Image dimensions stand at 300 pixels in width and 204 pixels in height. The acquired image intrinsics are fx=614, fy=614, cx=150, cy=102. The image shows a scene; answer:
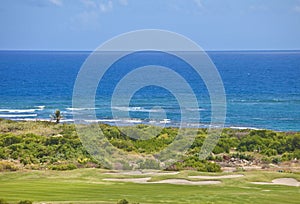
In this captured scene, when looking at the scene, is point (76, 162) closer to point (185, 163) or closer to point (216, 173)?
point (185, 163)

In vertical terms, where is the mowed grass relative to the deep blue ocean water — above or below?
below

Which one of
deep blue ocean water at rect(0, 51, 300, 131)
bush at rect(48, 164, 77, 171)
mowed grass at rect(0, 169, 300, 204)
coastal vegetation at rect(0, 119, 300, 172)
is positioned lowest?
mowed grass at rect(0, 169, 300, 204)

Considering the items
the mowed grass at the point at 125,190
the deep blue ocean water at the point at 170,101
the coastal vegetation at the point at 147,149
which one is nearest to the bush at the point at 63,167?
the coastal vegetation at the point at 147,149

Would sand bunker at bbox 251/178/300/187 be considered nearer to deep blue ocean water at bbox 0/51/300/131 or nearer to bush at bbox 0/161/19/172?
bush at bbox 0/161/19/172

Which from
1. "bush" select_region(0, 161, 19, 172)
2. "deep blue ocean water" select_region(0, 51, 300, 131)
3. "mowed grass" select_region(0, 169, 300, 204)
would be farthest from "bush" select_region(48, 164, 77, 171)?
"deep blue ocean water" select_region(0, 51, 300, 131)

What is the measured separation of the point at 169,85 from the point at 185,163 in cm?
7006

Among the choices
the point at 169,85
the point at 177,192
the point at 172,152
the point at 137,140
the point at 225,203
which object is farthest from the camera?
the point at 169,85

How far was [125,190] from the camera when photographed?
21.5 metres

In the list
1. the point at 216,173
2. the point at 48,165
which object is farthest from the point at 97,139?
the point at 216,173

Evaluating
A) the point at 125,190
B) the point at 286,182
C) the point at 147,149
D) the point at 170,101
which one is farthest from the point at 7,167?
the point at 170,101

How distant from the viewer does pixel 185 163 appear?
100 feet

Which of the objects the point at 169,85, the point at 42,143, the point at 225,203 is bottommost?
the point at 225,203

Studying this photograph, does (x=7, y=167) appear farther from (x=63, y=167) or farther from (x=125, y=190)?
(x=125, y=190)

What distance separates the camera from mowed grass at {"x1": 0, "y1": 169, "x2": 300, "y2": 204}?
64.0 feet
